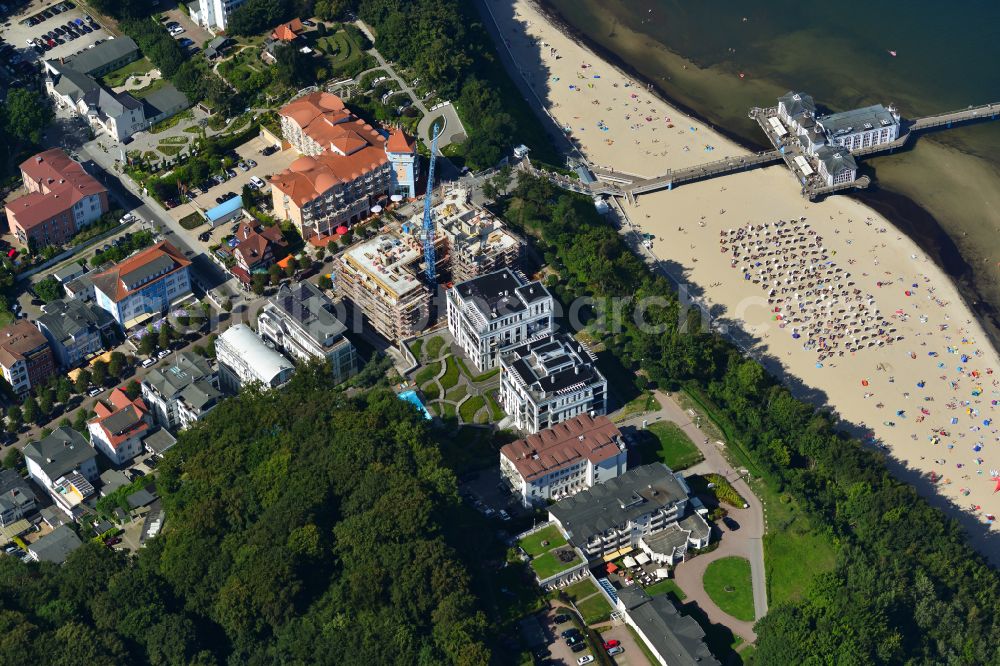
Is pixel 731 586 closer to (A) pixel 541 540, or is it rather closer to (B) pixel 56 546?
(A) pixel 541 540

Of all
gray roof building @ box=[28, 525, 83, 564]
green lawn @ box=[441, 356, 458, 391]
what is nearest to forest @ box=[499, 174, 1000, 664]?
green lawn @ box=[441, 356, 458, 391]

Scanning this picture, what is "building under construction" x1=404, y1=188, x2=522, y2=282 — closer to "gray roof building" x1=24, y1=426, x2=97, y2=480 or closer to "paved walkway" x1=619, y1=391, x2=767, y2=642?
"paved walkway" x1=619, y1=391, x2=767, y2=642

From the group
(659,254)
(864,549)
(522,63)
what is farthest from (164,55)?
(864,549)

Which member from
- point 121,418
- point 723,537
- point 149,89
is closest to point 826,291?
point 723,537

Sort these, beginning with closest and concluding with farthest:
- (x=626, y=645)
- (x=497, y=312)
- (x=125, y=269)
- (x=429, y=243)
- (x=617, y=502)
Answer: (x=626, y=645) → (x=617, y=502) → (x=497, y=312) → (x=429, y=243) → (x=125, y=269)

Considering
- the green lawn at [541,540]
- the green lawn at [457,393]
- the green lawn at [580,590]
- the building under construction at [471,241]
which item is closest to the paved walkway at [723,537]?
the green lawn at [580,590]

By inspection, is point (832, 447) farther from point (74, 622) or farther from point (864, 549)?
point (74, 622)

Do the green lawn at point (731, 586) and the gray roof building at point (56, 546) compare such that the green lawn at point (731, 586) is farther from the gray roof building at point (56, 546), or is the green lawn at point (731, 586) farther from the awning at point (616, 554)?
the gray roof building at point (56, 546)
